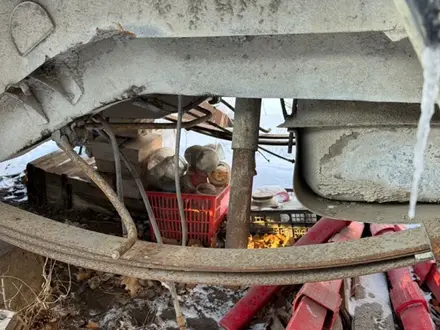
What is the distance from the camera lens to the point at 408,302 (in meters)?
1.84

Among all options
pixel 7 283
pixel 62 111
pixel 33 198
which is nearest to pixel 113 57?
pixel 62 111

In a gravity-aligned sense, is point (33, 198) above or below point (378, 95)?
below

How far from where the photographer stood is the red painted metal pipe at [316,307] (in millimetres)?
1605

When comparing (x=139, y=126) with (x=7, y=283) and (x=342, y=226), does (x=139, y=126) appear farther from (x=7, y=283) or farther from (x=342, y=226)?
(x=342, y=226)

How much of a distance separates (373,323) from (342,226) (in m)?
0.51

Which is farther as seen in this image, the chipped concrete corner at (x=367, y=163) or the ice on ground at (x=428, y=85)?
the chipped concrete corner at (x=367, y=163)

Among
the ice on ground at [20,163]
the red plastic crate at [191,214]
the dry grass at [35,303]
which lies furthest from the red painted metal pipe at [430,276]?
the ice on ground at [20,163]

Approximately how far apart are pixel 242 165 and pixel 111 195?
1.26ft

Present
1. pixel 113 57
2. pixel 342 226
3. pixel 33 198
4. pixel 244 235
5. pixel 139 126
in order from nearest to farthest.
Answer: pixel 113 57 → pixel 244 235 → pixel 139 126 → pixel 342 226 → pixel 33 198

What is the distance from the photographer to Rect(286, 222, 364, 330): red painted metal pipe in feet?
5.27

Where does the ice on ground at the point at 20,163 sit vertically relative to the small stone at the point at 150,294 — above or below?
above

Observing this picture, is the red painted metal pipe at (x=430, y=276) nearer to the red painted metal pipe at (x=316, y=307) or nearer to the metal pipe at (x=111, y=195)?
the red painted metal pipe at (x=316, y=307)

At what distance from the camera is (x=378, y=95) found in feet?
2.88

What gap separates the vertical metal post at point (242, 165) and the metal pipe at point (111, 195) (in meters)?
0.35
